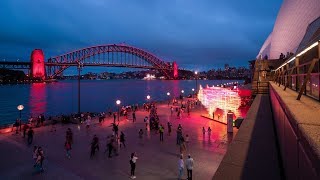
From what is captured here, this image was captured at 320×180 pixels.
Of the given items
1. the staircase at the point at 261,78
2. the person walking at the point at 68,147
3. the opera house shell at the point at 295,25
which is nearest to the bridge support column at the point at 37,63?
the opera house shell at the point at 295,25

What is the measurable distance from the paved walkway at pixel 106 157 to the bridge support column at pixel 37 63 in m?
102

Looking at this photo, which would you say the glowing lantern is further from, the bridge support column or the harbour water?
the bridge support column

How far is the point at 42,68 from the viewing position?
116 metres

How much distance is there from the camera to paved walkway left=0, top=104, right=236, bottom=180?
10.6 metres

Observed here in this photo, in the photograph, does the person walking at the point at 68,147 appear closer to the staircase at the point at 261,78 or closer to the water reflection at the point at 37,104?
the staircase at the point at 261,78

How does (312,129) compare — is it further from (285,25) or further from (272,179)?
(285,25)

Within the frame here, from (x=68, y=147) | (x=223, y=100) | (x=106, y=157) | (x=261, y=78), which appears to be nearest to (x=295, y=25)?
(x=261, y=78)

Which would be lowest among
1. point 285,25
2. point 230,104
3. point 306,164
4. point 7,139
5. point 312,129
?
point 7,139

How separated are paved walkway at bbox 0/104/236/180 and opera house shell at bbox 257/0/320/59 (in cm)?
1045

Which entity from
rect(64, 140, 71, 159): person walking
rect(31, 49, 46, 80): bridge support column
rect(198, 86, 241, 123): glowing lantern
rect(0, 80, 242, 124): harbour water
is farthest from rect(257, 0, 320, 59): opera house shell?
rect(31, 49, 46, 80): bridge support column

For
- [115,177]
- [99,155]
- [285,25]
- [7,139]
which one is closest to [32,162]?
[99,155]

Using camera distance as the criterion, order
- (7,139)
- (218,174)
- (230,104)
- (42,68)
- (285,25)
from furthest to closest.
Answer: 1. (42,68)
2. (285,25)
3. (230,104)
4. (7,139)
5. (218,174)

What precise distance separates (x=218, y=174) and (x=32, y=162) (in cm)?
1114

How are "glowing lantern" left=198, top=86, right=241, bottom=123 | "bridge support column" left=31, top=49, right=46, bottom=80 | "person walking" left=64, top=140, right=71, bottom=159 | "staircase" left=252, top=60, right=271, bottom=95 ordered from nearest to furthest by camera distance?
"person walking" left=64, top=140, right=71, bottom=159, "staircase" left=252, top=60, right=271, bottom=95, "glowing lantern" left=198, top=86, right=241, bottom=123, "bridge support column" left=31, top=49, right=46, bottom=80
